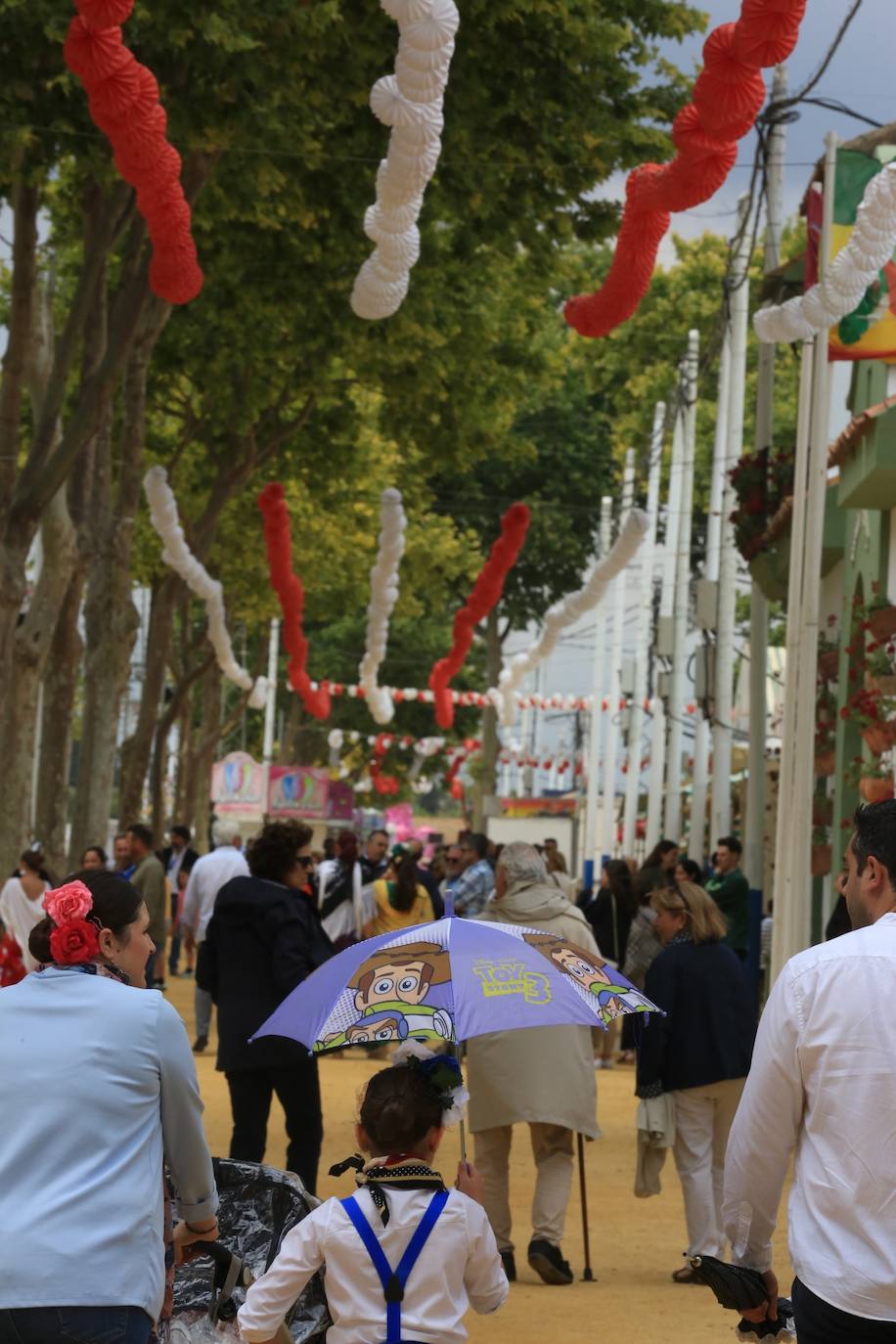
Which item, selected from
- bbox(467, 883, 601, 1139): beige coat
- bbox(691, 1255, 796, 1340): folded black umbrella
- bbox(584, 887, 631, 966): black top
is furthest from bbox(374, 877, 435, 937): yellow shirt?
bbox(691, 1255, 796, 1340): folded black umbrella

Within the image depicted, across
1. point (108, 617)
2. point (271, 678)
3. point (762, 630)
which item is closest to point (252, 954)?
point (762, 630)

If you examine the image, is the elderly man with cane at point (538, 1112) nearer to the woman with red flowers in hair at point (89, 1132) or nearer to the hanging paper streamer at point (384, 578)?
the woman with red flowers in hair at point (89, 1132)

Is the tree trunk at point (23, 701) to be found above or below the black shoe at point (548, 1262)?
above

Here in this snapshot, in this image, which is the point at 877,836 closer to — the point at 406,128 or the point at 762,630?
the point at 406,128

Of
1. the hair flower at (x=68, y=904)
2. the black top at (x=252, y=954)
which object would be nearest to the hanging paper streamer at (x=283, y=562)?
the black top at (x=252, y=954)

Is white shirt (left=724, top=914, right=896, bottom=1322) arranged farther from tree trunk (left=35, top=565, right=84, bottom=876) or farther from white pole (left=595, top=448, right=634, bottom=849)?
white pole (left=595, top=448, right=634, bottom=849)

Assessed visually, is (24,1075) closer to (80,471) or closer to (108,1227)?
(108,1227)

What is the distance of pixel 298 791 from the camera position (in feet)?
186

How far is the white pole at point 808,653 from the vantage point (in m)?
13.7

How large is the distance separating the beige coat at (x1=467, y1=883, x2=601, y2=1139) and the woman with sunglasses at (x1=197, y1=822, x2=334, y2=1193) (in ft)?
2.51

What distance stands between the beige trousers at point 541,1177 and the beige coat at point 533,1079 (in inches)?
5.3

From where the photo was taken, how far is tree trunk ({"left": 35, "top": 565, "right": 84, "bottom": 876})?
78.2 feet

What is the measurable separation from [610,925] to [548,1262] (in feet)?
34.0

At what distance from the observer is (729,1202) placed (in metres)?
4.46
